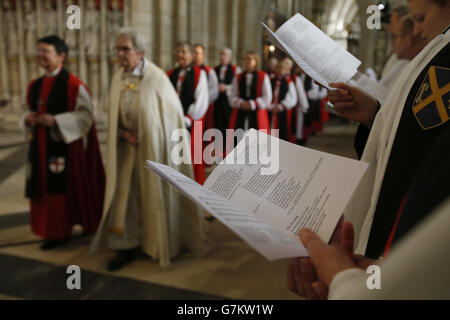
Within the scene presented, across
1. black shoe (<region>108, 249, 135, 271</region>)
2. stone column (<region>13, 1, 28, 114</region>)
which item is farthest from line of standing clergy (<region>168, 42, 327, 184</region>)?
stone column (<region>13, 1, 28, 114</region>)

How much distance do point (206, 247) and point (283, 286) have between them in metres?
0.87

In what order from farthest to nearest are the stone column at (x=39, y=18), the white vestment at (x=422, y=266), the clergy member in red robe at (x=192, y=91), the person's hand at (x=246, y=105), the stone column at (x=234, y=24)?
the stone column at (x=39, y=18), the stone column at (x=234, y=24), the person's hand at (x=246, y=105), the clergy member in red robe at (x=192, y=91), the white vestment at (x=422, y=266)

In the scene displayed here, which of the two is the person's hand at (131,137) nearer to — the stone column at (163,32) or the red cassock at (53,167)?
the red cassock at (53,167)

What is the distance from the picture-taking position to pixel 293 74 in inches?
320

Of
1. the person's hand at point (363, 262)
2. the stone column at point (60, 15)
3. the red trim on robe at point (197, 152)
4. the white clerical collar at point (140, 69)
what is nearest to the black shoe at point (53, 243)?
the red trim on robe at point (197, 152)

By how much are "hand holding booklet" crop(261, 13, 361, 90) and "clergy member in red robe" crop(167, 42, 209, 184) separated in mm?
2521

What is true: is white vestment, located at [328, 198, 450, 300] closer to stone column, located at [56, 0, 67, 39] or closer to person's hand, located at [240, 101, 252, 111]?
→ person's hand, located at [240, 101, 252, 111]

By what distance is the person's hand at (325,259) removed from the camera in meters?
0.68

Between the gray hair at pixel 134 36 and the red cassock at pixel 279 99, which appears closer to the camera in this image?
the gray hair at pixel 134 36

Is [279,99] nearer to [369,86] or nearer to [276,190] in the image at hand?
[369,86]

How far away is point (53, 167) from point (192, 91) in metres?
1.77

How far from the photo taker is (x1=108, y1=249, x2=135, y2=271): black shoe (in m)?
2.92

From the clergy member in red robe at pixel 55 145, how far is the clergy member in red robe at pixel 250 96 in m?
2.44
